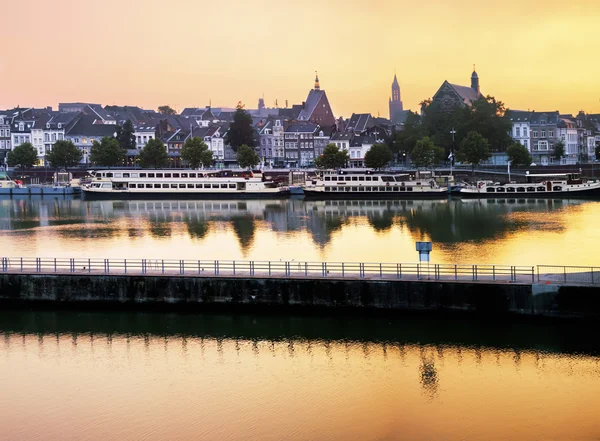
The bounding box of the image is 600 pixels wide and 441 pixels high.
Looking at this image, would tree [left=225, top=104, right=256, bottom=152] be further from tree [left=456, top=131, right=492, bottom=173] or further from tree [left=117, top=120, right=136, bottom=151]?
tree [left=456, top=131, right=492, bottom=173]

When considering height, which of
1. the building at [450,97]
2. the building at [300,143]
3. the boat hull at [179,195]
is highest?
the building at [450,97]

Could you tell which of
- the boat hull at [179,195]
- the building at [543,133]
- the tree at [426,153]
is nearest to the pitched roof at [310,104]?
the building at [543,133]

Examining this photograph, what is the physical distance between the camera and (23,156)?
147500mm

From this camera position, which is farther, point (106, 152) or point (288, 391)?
point (106, 152)

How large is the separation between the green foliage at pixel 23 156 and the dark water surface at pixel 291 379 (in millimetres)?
119913

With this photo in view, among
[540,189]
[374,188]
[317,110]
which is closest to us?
[540,189]

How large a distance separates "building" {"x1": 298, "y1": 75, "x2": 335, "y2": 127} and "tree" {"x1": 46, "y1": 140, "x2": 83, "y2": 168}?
48793mm

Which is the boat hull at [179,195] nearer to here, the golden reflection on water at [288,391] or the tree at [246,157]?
the tree at [246,157]

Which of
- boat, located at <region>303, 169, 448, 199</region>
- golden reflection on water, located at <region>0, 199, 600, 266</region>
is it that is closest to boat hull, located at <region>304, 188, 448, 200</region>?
boat, located at <region>303, 169, 448, 199</region>

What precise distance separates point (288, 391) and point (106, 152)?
123 meters

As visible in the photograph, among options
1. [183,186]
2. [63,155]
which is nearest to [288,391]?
[183,186]

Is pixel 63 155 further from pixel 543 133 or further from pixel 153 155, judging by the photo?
pixel 543 133

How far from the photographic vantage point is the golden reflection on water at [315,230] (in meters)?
50.1

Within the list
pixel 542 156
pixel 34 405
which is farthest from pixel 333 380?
pixel 542 156
